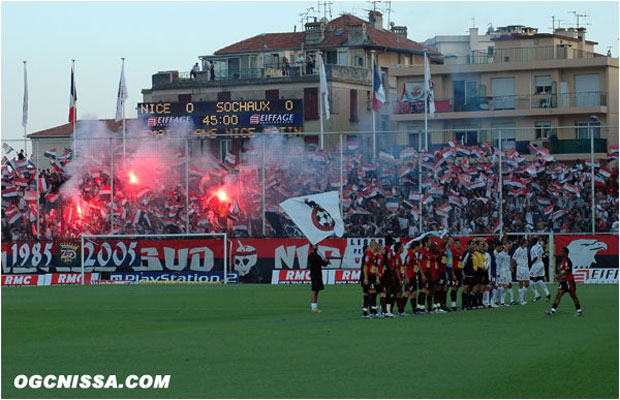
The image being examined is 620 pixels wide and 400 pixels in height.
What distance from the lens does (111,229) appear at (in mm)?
49188

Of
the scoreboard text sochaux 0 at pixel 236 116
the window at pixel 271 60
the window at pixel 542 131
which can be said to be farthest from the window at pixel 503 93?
the window at pixel 271 60

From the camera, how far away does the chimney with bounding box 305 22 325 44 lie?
304 feet

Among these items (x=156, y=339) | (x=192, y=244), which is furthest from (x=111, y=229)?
(x=156, y=339)

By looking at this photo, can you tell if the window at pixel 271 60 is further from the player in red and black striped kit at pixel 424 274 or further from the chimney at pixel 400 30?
the player in red and black striped kit at pixel 424 274

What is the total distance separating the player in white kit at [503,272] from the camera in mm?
33625

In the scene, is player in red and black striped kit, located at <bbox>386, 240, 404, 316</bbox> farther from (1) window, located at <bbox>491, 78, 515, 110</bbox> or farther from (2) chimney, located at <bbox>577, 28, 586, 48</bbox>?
(2) chimney, located at <bbox>577, 28, 586, 48</bbox>

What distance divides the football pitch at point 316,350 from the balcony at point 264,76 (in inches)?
1944

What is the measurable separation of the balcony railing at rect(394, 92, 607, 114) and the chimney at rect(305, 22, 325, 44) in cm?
1879

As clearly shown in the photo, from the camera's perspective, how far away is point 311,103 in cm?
8162

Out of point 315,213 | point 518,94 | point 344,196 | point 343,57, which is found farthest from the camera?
point 343,57

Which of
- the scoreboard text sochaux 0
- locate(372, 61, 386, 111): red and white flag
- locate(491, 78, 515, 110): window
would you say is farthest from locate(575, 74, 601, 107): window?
locate(372, 61, 386, 111): red and white flag

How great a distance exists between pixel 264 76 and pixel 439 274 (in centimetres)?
5685

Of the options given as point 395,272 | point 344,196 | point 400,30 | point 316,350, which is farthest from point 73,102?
point 400,30

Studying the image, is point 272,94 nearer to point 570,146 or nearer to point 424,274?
point 570,146
